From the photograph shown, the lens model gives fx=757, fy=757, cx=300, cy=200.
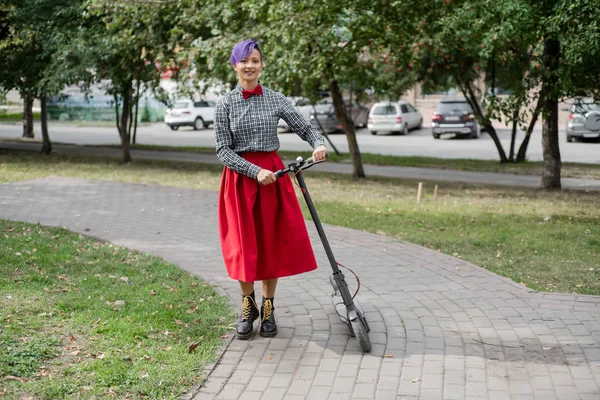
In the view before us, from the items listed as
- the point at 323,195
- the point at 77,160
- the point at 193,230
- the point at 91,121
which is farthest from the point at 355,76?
the point at 91,121

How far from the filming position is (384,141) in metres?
31.1

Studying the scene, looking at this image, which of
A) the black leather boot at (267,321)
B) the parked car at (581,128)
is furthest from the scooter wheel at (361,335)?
the parked car at (581,128)

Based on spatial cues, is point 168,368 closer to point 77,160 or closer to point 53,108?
point 77,160

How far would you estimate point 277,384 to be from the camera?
4527 mm

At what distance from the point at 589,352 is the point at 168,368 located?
2.77m

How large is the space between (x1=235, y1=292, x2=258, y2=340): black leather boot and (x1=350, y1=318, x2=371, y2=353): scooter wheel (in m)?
0.77

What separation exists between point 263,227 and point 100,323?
4.59 feet

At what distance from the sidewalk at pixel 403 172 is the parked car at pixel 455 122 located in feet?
41.7

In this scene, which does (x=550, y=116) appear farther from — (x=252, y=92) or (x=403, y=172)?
(x=252, y=92)

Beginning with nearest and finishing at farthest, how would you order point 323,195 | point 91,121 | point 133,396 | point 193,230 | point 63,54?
point 133,396 < point 193,230 < point 323,195 < point 63,54 < point 91,121

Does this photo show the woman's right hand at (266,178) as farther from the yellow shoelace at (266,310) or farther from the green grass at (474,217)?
the green grass at (474,217)

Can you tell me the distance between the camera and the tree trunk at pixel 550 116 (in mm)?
12002

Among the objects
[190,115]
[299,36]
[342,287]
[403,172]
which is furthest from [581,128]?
[342,287]

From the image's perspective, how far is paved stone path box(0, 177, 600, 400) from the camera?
448 cm
